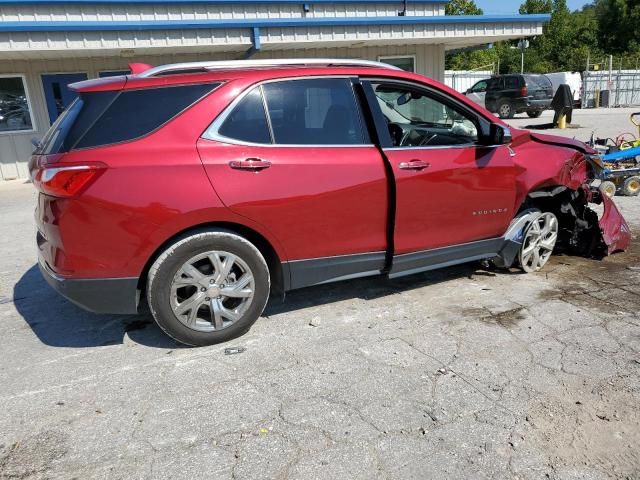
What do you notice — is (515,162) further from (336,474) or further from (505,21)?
(505,21)

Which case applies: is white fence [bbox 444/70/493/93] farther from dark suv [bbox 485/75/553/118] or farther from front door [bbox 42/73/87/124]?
front door [bbox 42/73/87/124]

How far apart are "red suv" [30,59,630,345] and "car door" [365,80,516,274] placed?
1 centimetres

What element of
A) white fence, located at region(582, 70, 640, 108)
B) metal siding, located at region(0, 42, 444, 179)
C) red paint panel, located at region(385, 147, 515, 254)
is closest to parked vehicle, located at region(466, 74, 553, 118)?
white fence, located at region(582, 70, 640, 108)

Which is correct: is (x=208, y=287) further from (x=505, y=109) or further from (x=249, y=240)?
(x=505, y=109)

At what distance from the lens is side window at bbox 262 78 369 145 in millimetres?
3660

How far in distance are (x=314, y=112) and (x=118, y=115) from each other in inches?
51.7

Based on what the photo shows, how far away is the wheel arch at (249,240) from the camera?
3402 mm

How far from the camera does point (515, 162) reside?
14.8ft

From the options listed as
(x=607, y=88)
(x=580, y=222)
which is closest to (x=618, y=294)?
(x=580, y=222)

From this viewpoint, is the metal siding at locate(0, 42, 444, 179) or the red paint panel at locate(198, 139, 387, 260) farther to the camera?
the metal siding at locate(0, 42, 444, 179)

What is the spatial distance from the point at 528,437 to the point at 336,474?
0.99 meters

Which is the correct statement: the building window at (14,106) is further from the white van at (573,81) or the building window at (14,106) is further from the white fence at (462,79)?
the white van at (573,81)

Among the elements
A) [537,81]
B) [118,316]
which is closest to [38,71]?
[118,316]

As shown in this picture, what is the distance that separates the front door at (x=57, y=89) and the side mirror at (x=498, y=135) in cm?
1039
